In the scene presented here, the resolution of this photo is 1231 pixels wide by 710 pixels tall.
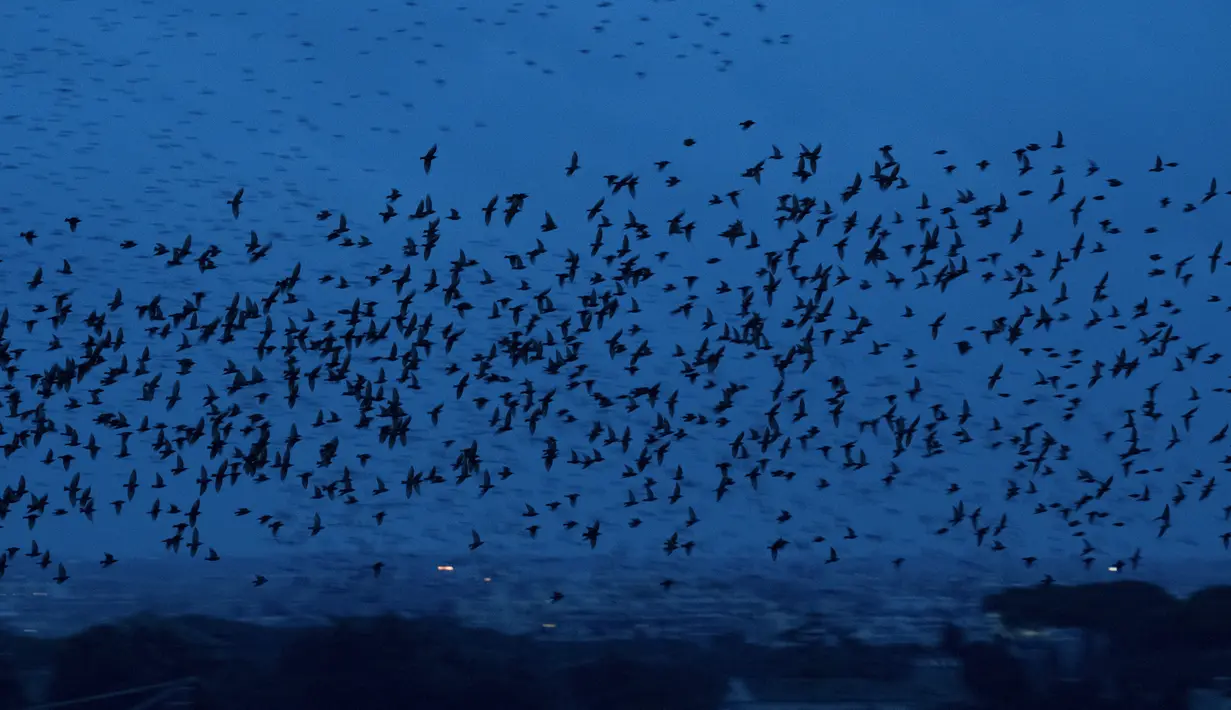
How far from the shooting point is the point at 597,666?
7119 cm

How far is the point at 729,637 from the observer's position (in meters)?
79.4

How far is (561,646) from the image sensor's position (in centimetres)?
7300

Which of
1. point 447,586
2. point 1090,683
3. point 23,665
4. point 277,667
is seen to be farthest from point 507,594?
point 1090,683

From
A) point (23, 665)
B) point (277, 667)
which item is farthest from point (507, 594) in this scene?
point (23, 665)

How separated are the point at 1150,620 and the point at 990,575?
17164mm

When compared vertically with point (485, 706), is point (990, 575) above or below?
above

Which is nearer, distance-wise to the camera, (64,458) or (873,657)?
(64,458)

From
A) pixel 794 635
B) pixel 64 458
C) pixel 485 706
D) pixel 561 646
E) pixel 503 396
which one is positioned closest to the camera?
pixel 64 458

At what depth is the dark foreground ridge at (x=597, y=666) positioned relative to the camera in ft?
203

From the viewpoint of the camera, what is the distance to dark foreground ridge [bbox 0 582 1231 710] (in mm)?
61750

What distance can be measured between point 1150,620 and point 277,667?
42.6 m

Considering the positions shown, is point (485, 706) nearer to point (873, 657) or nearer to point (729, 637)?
point (729, 637)

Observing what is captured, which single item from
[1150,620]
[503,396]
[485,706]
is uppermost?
[503,396]

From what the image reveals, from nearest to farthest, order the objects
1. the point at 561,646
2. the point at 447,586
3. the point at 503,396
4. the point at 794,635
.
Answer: the point at 503,396
the point at 561,646
the point at 447,586
the point at 794,635
